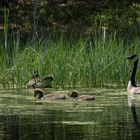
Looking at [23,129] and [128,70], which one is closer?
[23,129]

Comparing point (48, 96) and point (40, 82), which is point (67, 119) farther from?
point (40, 82)

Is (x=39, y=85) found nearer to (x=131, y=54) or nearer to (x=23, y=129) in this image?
(x=131, y=54)

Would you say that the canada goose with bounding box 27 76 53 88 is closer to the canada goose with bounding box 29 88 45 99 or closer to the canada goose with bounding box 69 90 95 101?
the canada goose with bounding box 29 88 45 99

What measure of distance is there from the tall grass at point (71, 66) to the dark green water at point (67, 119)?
6.46ft

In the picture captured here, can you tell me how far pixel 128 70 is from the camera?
18531 millimetres

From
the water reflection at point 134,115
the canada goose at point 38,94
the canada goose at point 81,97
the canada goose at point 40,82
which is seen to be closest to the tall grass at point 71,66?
the canada goose at point 40,82

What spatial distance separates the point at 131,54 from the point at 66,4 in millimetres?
17550

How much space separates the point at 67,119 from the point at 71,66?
18.5ft

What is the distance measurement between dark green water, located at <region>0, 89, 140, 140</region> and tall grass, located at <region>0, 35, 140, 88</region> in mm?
1969

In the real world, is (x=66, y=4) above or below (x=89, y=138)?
below

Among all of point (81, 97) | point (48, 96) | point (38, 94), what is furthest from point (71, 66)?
point (81, 97)

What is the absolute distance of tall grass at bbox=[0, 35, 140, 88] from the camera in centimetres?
1791

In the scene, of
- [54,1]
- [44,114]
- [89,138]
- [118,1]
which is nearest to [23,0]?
[54,1]

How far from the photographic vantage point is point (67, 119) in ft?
40.5
